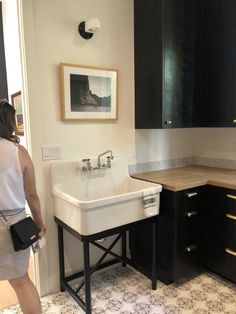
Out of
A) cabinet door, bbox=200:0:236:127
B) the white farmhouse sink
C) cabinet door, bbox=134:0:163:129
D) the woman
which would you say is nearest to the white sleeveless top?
the woman

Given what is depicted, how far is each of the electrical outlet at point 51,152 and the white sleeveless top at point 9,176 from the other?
0.54 metres

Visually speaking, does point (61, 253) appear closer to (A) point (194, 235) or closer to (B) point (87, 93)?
(A) point (194, 235)

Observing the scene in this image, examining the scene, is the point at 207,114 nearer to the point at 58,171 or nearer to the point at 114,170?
the point at 114,170

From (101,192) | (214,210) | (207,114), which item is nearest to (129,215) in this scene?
(101,192)

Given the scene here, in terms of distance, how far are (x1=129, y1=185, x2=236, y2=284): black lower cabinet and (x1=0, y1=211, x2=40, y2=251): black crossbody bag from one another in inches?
42.9

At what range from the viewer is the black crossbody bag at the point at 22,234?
56.0 inches

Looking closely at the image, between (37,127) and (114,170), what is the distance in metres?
0.77

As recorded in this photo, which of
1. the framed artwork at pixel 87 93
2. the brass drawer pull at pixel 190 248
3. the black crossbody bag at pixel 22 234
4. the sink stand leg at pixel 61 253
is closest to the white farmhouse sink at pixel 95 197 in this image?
the sink stand leg at pixel 61 253

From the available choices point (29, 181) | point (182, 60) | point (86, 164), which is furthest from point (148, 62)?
point (29, 181)

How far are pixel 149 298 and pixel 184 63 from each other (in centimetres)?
204

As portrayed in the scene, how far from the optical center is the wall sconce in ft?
6.47

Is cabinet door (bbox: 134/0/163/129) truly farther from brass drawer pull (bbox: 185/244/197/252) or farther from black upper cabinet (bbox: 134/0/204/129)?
brass drawer pull (bbox: 185/244/197/252)

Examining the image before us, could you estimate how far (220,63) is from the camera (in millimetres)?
2318

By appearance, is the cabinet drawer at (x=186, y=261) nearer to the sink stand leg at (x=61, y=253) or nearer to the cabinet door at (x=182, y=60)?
the sink stand leg at (x=61, y=253)
